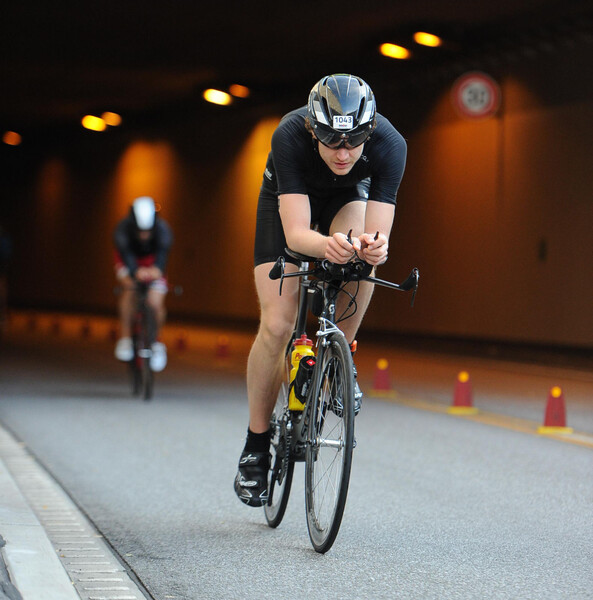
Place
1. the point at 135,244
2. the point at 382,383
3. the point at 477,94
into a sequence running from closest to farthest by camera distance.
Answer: the point at 135,244 < the point at 382,383 < the point at 477,94

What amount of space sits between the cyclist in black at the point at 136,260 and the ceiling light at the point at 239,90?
13.5 meters

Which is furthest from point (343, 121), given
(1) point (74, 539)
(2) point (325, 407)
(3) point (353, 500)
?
(3) point (353, 500)

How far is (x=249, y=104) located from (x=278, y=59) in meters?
5.07

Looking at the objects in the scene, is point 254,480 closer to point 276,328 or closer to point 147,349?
point 276,328

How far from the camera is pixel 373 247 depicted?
4215 millimetres

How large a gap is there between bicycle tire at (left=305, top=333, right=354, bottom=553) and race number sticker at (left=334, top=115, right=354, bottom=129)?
0.82 metres

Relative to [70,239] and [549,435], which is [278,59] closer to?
[549,435]

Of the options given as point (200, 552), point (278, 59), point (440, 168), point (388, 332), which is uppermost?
point (278, 59)

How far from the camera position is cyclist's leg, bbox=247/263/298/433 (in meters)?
4.85

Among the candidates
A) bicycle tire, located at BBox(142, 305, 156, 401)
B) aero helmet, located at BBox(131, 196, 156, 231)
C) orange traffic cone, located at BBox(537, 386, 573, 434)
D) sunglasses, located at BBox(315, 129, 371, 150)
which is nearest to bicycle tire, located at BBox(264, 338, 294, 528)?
sunglasses, located at BBox(315, 129, 371, 150)

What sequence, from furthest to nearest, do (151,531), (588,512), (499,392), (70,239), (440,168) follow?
(70,239), (440,168), (499,392), (588,512), (151,531)

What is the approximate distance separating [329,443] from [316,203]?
1.11 metres

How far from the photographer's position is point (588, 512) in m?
5.59

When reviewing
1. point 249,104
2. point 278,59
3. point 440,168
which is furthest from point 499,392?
point 249,104
